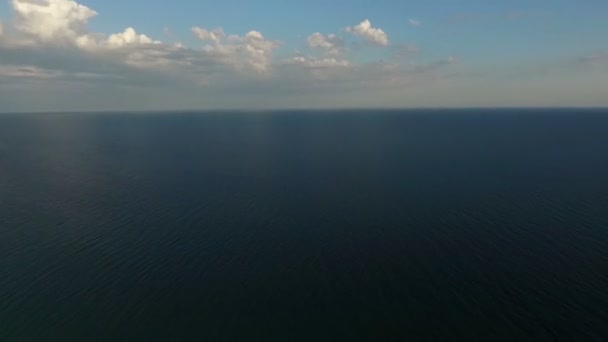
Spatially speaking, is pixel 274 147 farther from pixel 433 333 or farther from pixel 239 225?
pixel 433 333

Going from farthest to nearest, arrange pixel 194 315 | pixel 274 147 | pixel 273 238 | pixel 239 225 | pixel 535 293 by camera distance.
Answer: pixel 274 147 → pixel 239 225 → pixel 273 238 → pixel 535 293 → pixel 194 315

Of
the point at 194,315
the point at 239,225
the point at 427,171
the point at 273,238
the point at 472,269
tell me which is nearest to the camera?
the point at 194,315

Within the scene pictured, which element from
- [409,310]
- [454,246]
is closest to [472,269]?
[454,246]

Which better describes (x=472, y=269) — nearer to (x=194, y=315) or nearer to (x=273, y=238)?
(x=273, y=238)

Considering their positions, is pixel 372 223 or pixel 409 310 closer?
pixel 409 310

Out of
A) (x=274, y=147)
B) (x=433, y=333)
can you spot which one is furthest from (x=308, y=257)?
(x=274, y=147)

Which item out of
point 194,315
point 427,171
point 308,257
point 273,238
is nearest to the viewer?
point 194,315
